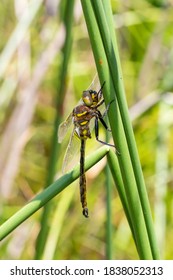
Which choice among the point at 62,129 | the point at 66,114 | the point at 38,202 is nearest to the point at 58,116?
the point at 62,129

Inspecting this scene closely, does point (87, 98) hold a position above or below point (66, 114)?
below

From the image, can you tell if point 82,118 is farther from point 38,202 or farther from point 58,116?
point 38,202

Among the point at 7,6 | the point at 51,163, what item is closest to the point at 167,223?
the point at 51,163

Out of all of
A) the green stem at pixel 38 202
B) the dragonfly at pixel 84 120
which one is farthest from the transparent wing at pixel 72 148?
the green stem at pixel 38 202

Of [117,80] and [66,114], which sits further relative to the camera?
[66,114]

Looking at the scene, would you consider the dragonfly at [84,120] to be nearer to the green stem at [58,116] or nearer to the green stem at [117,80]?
the green stem at [58,116]

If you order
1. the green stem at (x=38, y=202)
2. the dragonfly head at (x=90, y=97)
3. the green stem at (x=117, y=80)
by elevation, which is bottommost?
the green stem at (x=38, y=202)

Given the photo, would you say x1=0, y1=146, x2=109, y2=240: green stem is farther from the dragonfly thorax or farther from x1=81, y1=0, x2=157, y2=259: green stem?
the dragonfly thorax

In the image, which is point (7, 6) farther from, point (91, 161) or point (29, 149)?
point (91, 161)

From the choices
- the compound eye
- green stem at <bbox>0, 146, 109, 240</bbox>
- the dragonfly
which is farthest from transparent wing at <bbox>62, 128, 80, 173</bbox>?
green stem at <bbox>0, 146, 109, 240</bbox>
